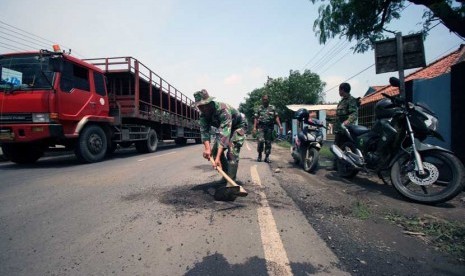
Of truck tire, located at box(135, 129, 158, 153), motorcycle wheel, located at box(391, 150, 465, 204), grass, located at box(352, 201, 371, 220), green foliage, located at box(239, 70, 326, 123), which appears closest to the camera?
grass, located at box(352, 201, 371, 220)

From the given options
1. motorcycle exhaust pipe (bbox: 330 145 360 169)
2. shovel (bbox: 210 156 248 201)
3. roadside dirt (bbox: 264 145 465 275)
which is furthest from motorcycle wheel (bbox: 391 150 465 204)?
shovel (bbox: 210 156 248 201)

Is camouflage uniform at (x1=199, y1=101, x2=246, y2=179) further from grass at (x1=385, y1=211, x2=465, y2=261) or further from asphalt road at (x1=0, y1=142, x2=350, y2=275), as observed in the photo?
grass at (x1=385, y1=211, x2=465, y2=261)

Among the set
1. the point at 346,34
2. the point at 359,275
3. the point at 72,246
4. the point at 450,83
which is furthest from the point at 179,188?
the point at 346,34

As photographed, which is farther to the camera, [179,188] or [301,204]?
[179,188]

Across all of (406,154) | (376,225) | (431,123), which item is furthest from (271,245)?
(431,123)

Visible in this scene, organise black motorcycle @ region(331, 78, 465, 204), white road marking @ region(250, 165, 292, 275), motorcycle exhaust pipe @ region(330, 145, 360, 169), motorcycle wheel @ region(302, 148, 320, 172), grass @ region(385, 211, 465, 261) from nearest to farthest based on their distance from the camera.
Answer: white road marking @ region(250, 165, 292, 275) → grass @ region(385, 211, 465, 261) → black motorcycle @ region(331, 78, 465, 204) → motorcycle exhaust pipe @ region(330, 145, 360, 169) → motorcycle wheel @ region(302, 148, 320, 172)

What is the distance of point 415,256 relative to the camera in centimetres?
215

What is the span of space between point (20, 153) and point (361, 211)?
9.07 m

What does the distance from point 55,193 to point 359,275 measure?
165 inches

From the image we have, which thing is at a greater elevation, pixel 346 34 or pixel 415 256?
pixel 346 34

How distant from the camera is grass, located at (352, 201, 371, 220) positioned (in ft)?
9.99

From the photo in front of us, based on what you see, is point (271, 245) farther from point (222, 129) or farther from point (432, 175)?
point (432, 175)

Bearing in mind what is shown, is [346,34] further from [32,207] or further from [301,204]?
[32,207]

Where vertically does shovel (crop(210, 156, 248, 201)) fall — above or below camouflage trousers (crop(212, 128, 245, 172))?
below
